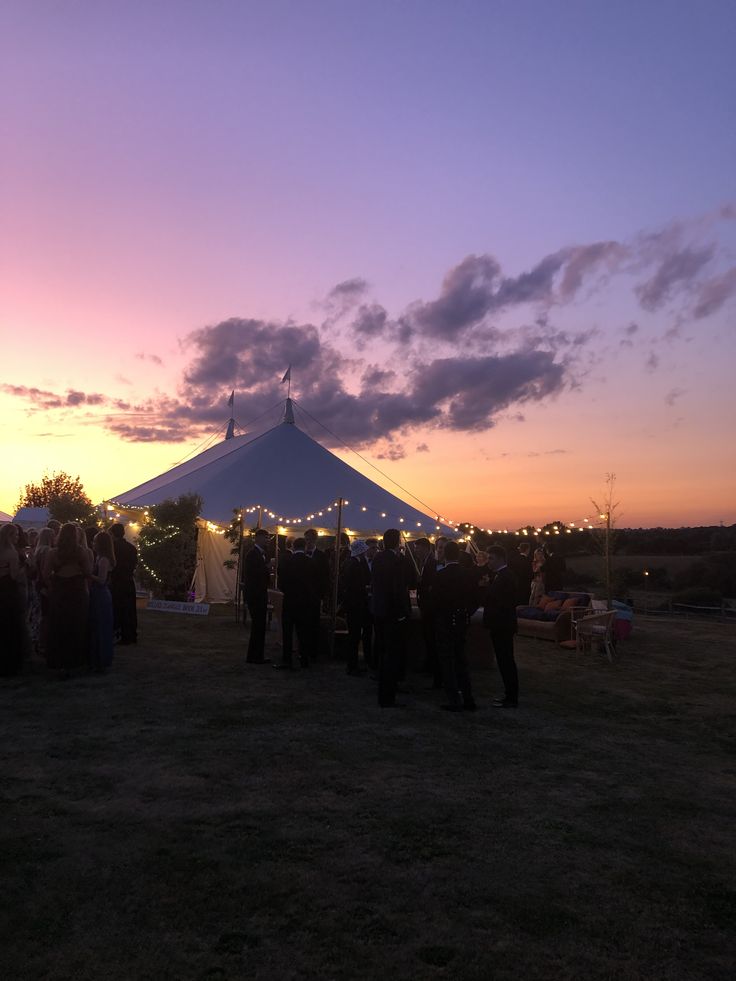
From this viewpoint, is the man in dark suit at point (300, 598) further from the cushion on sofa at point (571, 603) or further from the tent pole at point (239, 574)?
the cushion on sofa at point (571, 603)

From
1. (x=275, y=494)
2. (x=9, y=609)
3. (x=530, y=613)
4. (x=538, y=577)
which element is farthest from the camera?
(x=275, y=494)

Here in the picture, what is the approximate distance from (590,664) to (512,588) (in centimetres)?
373

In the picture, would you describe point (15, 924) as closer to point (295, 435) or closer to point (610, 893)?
point (610, 893)

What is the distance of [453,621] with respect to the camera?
630cm

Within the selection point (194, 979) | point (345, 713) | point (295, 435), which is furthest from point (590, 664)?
point (295, 435)

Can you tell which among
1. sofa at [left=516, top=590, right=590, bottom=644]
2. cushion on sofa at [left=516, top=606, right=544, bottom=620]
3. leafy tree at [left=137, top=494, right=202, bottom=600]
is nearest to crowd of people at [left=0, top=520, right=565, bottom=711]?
sofa at [left=516, top=590, right=590, bottom=644]

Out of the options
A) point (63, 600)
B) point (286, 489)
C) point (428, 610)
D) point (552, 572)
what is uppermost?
point (286, 489)

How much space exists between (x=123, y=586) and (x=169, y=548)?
6.53 meters

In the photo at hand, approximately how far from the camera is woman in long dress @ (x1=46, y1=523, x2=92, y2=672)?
7.07 m

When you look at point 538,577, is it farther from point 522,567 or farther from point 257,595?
point 257,595

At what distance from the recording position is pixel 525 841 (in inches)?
133

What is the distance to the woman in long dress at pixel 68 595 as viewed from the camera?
279 inches

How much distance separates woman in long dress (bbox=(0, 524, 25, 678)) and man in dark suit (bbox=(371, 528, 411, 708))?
12.4 feet

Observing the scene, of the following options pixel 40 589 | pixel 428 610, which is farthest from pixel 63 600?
pixel 428 610
